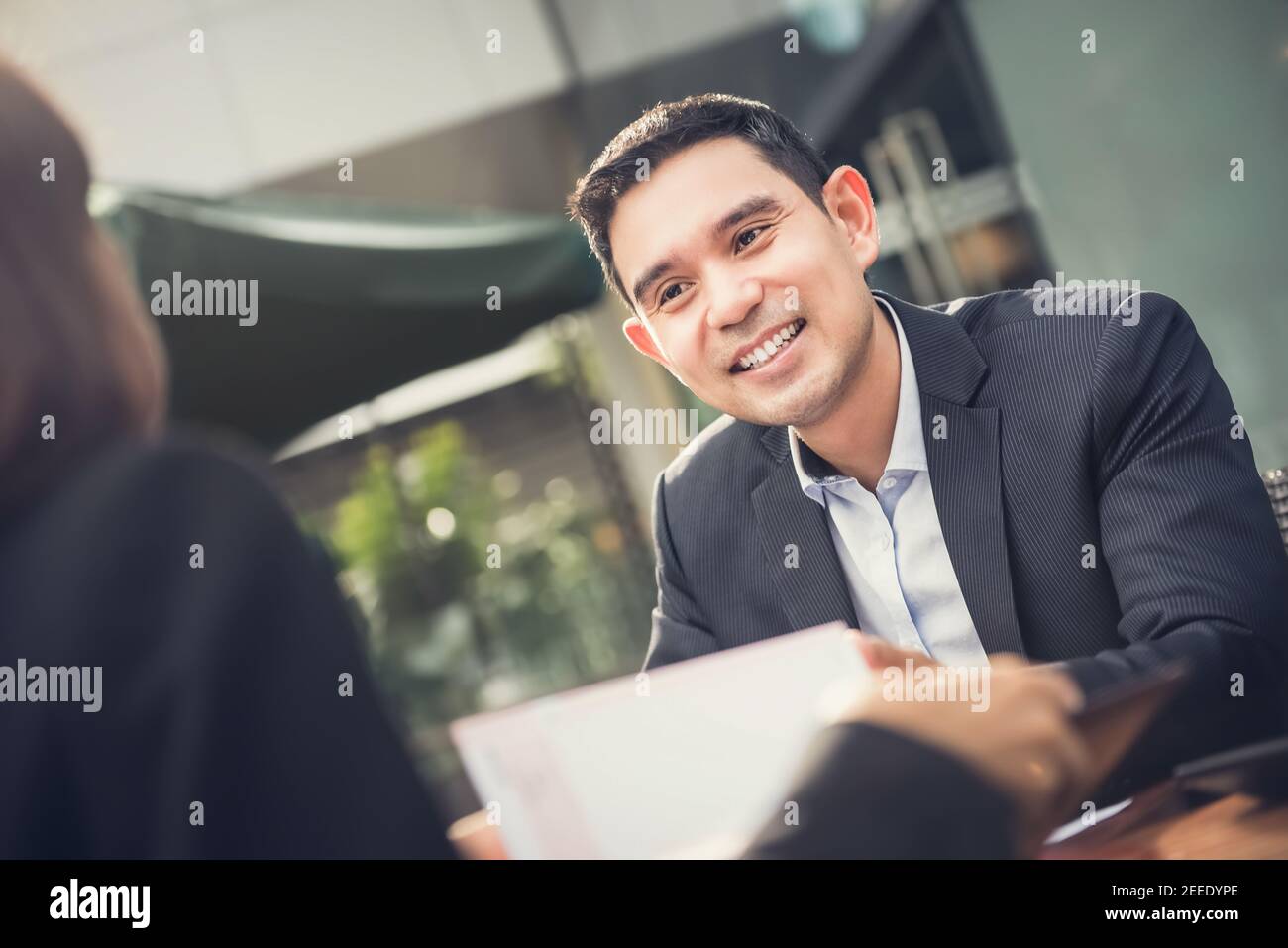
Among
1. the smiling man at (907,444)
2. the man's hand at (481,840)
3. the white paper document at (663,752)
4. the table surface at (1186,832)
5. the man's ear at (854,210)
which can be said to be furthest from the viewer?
the man's ear at (854,210)

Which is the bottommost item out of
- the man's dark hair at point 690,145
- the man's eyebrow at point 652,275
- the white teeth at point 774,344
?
the white teeth at point 774,344

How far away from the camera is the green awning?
2.82 meters

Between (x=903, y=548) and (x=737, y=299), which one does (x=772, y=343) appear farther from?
(x=903, y=548)

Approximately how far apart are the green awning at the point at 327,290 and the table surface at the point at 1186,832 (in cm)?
241

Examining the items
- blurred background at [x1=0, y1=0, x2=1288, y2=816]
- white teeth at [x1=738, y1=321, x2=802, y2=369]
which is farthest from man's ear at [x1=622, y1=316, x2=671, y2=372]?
blurred background at [x1=0, y1=0, x2=1288, y2=816]

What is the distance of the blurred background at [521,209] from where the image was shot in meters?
3.14

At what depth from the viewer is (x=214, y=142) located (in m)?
5.88

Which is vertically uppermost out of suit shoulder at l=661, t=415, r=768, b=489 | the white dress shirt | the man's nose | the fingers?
the man's nose

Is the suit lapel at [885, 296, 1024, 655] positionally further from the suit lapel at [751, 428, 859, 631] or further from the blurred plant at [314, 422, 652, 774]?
the blurred plant at [314, 422, 652, 774]

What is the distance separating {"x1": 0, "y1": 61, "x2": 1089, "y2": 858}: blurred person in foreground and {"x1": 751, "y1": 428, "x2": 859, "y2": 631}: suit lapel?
3.22 feet

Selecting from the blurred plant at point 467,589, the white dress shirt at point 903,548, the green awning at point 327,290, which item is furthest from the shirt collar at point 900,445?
the blurred plant at point 467,589

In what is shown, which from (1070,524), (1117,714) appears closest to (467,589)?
(1070,524)

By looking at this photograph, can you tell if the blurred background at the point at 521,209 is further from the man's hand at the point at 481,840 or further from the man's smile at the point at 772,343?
the man's smile at the point at 772,343
